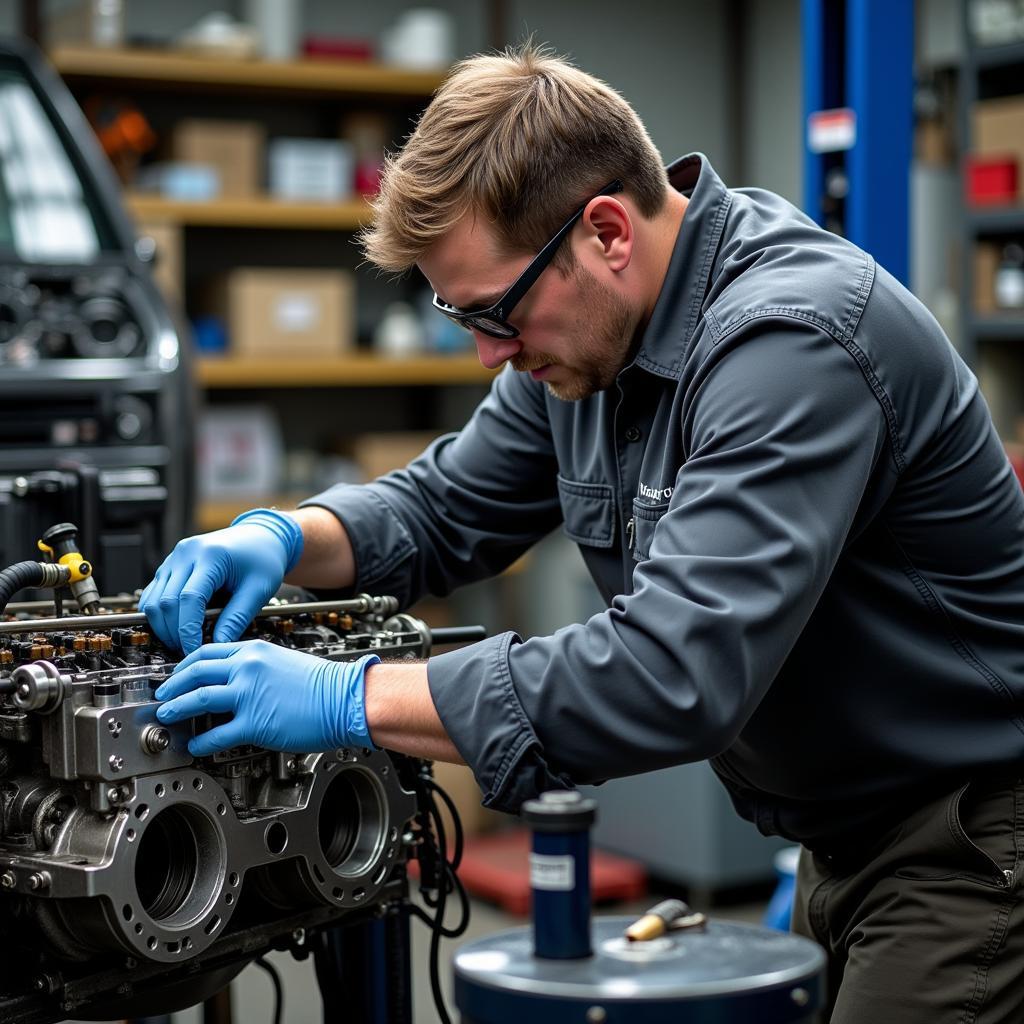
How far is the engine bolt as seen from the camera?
1431 mm

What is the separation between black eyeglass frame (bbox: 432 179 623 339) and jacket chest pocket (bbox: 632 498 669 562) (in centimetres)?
24

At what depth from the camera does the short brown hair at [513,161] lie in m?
1.61

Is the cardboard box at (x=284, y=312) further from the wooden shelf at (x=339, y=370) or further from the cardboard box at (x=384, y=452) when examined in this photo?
the cardboard box at (x=384, y=452)

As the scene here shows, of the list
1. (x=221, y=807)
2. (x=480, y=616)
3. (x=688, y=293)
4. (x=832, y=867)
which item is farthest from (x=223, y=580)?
(x=480, y=616)

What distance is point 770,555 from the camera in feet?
4.54

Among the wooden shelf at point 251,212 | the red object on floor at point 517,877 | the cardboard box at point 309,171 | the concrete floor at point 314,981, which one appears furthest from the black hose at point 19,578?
the cardboard box at point 309,171

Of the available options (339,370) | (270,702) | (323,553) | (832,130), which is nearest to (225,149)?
(339,370)

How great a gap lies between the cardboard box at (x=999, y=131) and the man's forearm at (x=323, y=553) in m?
3.48

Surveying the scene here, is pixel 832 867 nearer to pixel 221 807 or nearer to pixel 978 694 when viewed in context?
pixel 978 694

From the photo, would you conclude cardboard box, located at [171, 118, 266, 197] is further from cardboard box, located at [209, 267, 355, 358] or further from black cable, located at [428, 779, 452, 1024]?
black cable, located at [428, 779, 452, 1024]

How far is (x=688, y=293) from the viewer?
1.72m

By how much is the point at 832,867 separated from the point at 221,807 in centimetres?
74

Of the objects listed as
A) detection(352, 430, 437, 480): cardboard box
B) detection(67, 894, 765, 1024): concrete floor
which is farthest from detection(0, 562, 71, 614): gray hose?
detection(352, 430, 437, 480): cardboard box

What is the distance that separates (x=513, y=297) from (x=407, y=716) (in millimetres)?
475
